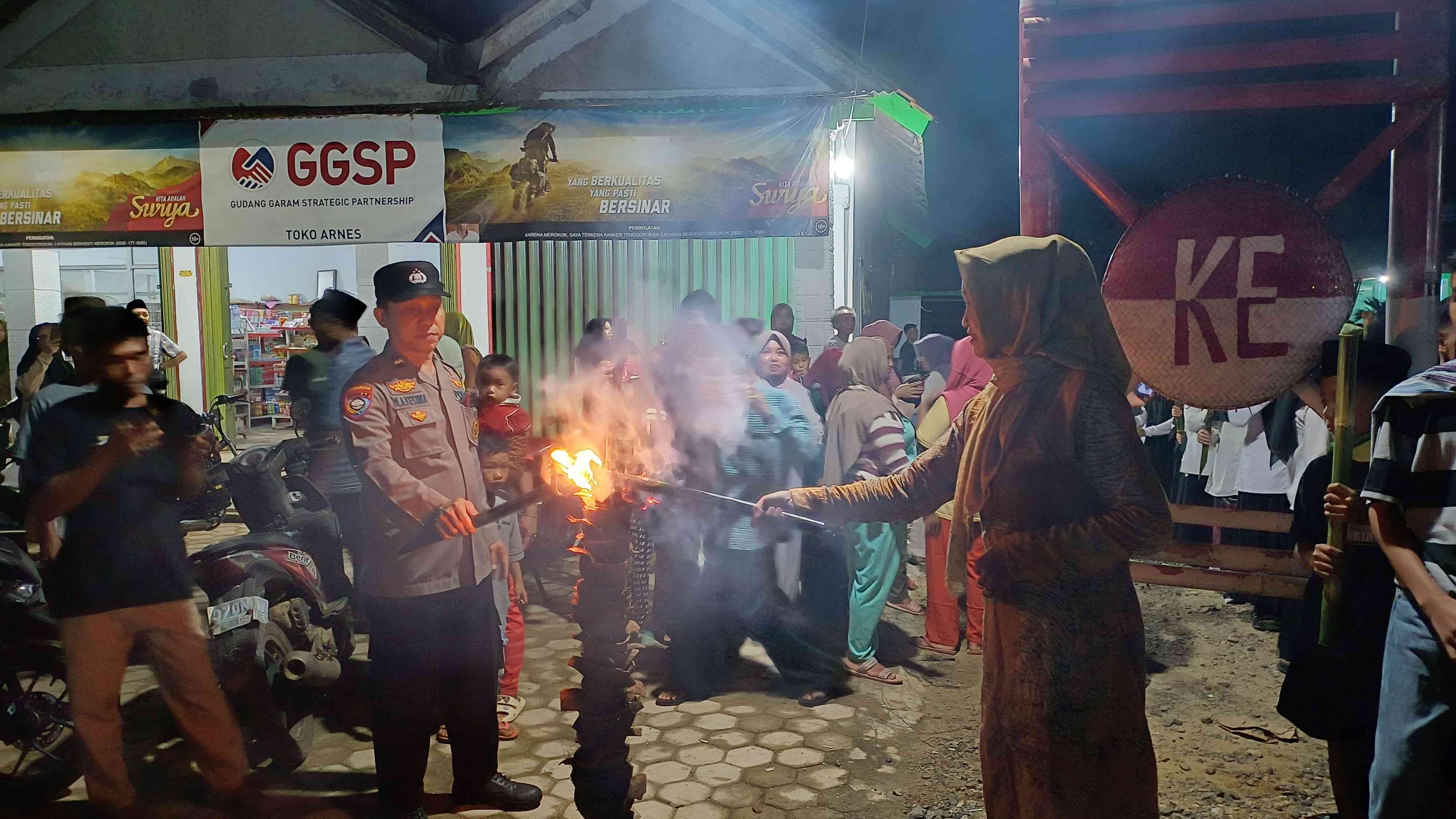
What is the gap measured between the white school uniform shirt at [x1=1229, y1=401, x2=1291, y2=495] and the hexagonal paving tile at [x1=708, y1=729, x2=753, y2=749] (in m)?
5.03

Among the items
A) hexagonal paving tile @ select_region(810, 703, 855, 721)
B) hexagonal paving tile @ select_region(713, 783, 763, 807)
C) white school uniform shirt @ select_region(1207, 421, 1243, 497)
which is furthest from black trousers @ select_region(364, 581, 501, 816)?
white school uniform shirt @ select_region(1207, 421, 1243, 497)

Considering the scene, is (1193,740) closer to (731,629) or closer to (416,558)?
(731,629)

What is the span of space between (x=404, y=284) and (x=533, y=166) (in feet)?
17.6

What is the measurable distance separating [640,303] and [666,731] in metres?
5.62

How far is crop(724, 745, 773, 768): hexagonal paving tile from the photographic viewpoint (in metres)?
4.59

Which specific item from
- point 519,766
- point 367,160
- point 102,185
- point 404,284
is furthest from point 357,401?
point 102,185

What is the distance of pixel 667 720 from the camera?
16.9 ft

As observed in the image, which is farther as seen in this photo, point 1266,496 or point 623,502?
point 1266,496

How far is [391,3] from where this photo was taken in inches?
353

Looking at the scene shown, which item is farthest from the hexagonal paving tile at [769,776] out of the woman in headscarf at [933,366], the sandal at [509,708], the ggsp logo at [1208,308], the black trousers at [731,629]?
the woman in headscarf at [933,366]

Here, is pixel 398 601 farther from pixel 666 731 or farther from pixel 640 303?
pixel 640 303

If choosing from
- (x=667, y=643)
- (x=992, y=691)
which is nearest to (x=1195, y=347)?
(x=992, y=691)

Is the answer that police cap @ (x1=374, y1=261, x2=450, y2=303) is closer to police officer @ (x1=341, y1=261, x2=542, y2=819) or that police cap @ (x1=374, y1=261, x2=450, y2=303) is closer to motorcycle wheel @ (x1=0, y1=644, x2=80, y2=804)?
police officer @ (x1=341, y1=261, x2=542, y2=819)

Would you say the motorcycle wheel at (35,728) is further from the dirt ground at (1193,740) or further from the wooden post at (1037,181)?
the wooden post at (1037,181)
